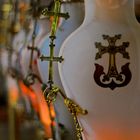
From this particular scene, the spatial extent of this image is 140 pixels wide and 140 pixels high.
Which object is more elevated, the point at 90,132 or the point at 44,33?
the point at 44,33

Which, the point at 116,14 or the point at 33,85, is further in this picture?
the point at 33,85

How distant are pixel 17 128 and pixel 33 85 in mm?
810

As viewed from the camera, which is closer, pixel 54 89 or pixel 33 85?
pixel 54 89

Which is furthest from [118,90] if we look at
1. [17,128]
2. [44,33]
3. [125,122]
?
[17,128]

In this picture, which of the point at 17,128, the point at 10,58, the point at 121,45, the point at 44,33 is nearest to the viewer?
the point at 121,45

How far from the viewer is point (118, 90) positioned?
477 mm

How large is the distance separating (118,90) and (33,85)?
272 millimetres

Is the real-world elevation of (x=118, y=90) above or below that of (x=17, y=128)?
above

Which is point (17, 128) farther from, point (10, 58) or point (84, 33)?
point (84, 33)

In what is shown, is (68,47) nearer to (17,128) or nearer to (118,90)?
(118,90)

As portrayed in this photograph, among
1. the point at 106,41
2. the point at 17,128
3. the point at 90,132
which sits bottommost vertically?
the point at 17,128

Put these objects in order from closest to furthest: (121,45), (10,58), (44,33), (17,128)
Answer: (121,45)
(44,33)
(10,58)
(17,128)

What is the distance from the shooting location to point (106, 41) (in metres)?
A: 0.48

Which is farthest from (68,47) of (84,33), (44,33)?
(44,33)
